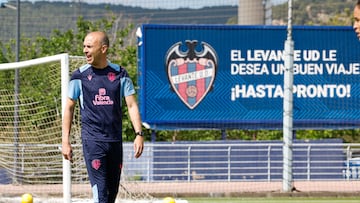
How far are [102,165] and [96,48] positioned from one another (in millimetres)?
Answer: 1095

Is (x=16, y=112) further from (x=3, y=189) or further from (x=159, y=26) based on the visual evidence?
(x=159, y=26)

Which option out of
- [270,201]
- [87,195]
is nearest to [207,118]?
[270,201]

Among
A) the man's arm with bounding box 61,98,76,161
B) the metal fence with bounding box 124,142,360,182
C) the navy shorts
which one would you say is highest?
the man's arm with bounding box 61,98,76,161

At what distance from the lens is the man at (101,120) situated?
29.2ft

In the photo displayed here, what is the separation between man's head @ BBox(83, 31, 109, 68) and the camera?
350 inches

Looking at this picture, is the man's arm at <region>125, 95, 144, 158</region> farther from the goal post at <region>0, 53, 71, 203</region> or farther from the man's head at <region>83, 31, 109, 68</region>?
the goal post at <region>0, 53, 71, 203</region>

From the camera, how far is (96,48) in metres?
8.88

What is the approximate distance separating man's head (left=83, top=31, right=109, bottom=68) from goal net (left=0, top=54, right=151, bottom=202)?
507 centimetres

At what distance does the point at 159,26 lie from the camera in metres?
23.9

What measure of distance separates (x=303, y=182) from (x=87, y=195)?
9636 millimetres

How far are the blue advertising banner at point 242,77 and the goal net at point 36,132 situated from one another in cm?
812

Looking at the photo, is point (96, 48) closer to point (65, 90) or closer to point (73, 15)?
point (65, 90)

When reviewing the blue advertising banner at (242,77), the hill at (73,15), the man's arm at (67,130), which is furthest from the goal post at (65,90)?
the hill at (73,15)

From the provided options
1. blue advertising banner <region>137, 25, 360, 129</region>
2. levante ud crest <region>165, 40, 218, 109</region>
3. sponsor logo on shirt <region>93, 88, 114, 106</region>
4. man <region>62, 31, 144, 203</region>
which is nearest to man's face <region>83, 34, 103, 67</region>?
man <region>62, 31, 144, 203</region>
